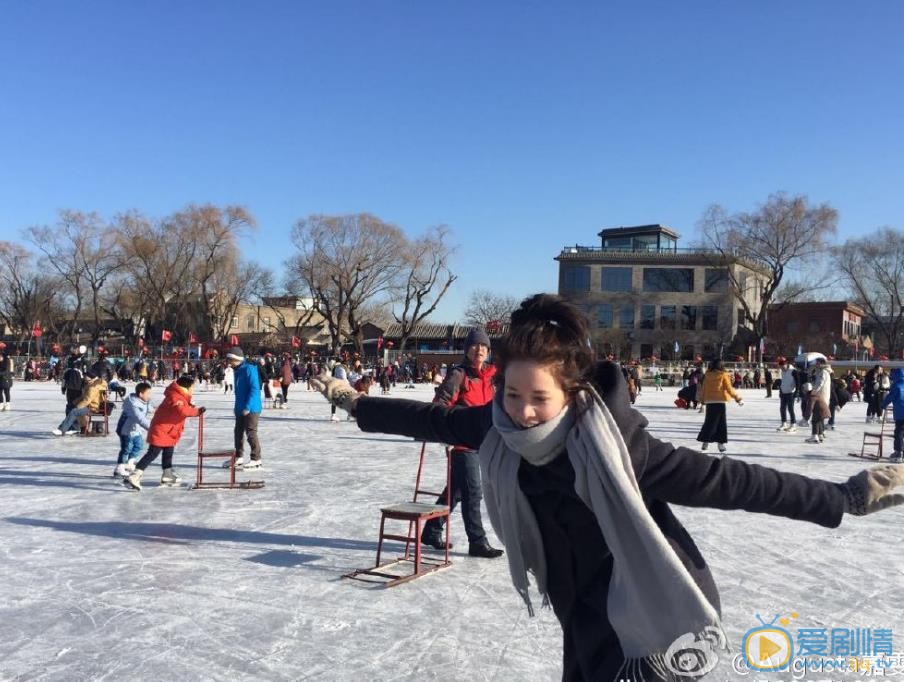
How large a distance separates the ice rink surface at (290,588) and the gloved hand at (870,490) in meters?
1.88

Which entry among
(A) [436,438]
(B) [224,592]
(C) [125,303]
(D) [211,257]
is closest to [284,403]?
(B) [224,592]

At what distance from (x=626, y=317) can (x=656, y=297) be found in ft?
8.62

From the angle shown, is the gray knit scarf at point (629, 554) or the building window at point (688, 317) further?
the building window at point (688, 317)

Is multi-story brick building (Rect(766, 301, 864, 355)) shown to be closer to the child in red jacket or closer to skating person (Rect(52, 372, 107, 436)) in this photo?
skating person (Rect(52, 372, 107, 436))

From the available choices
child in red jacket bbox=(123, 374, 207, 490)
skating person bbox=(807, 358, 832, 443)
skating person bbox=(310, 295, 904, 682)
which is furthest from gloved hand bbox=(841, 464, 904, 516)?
skating person bbox=(807, 358, 832, 443)

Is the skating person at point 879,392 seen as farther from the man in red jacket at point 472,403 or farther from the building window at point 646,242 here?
the building window at point 646,242

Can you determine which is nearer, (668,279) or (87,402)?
(87,402)

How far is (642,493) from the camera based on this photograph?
175 centimetres

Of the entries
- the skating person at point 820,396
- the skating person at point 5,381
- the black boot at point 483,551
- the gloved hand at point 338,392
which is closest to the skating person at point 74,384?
the skating person at point 5,381

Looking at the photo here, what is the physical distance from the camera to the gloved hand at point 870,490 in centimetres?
177

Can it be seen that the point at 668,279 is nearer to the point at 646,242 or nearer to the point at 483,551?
the point at 646,242

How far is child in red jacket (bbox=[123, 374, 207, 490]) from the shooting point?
7.76 metres

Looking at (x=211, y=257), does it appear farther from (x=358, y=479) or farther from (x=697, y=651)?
(x=697, y=651)

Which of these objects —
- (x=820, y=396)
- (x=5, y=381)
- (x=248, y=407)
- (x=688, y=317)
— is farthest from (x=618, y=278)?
(x=248, y=407)
